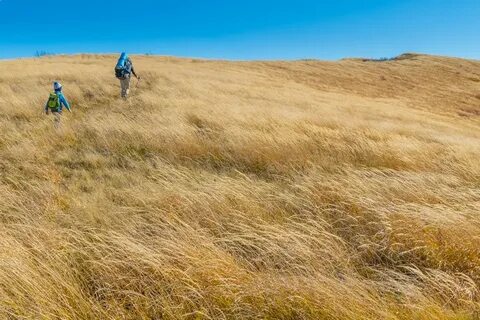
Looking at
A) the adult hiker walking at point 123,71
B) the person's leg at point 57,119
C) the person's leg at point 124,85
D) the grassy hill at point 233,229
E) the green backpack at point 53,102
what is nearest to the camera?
the grassy hill at point 233,229

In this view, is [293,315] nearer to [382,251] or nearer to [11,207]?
[382,251]

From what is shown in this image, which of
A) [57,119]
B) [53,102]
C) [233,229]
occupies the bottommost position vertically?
[233,229]

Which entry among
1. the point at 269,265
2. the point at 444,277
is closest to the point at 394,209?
the point at 444,277

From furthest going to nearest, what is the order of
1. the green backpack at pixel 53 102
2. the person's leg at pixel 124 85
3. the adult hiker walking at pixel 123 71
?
1. the person's leg at pixel 124 85
2. the adult hiker walking at pixel 123 71
3. the green backpack at pixel 53 102

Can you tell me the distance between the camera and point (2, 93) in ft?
53.6

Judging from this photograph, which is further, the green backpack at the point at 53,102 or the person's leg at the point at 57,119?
the green backpack at the point at 53,102

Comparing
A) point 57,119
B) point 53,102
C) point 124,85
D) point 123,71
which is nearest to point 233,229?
point 57,119

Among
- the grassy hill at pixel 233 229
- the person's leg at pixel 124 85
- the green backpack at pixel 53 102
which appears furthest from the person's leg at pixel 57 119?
the person's leg at pixel 124 85

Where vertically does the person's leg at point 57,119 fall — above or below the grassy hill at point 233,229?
above

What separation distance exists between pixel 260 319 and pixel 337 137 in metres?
6.67

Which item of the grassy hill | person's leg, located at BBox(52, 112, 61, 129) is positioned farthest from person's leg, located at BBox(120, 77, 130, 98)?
the grassy hill

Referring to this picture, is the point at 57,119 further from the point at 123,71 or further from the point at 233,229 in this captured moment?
the point at 233,229

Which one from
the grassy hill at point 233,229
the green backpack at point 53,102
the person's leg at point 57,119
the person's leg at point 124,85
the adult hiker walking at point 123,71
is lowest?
the grassy hill at point 233,229

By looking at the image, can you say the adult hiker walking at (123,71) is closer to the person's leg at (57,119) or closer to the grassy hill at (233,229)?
the person's leg at (57,119)
